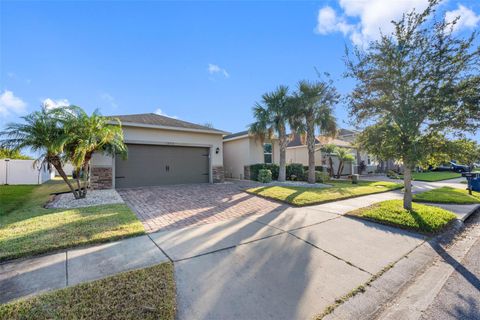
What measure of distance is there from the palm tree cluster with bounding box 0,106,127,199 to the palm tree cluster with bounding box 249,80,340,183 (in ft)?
27.0

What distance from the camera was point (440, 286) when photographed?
278 centimetres

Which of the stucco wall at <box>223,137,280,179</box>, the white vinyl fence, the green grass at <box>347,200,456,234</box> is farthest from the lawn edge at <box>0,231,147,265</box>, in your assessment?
the white vinyl fence

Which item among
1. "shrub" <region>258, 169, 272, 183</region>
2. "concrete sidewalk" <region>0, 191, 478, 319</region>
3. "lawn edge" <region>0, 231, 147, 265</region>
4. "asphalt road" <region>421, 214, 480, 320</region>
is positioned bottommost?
"asphalt road" <region>421, 214, 480, 320</region>

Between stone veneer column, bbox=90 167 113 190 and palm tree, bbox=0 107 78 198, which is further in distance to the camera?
stone veneer column, bbox=90 167 113 190

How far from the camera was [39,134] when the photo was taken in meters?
6.25

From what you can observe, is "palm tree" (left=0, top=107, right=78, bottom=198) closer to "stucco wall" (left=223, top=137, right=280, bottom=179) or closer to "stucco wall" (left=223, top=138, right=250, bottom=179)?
"stucco wall" (left=223, top=137, right=280, bottom=179)

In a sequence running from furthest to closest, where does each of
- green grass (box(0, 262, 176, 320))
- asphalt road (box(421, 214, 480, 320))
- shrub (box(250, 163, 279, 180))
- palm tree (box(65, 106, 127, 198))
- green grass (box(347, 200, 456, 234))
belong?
shrub (box(250, 163, 279, 180)) → palm tree (box(65, 106, 127, 198)) → green grass (box(347, 200, 456, 234)) → asphalt road (box(421, 214, 480, 320)) → green grass (box(0, 262, 176, 320))

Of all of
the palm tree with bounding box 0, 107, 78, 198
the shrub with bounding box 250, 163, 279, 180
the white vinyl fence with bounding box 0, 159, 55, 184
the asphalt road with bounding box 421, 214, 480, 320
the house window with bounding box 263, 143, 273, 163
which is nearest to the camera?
the asphalt road with bounding box 421, 214, 480, 320

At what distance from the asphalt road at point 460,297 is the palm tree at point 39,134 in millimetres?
8777

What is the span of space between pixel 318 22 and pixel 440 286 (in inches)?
371

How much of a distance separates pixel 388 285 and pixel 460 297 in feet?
2.57

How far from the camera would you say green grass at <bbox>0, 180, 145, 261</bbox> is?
3.47 meters

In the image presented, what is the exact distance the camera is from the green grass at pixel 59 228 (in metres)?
3.47

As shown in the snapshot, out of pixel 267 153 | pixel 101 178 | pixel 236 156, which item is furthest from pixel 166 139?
pixel 267 153
